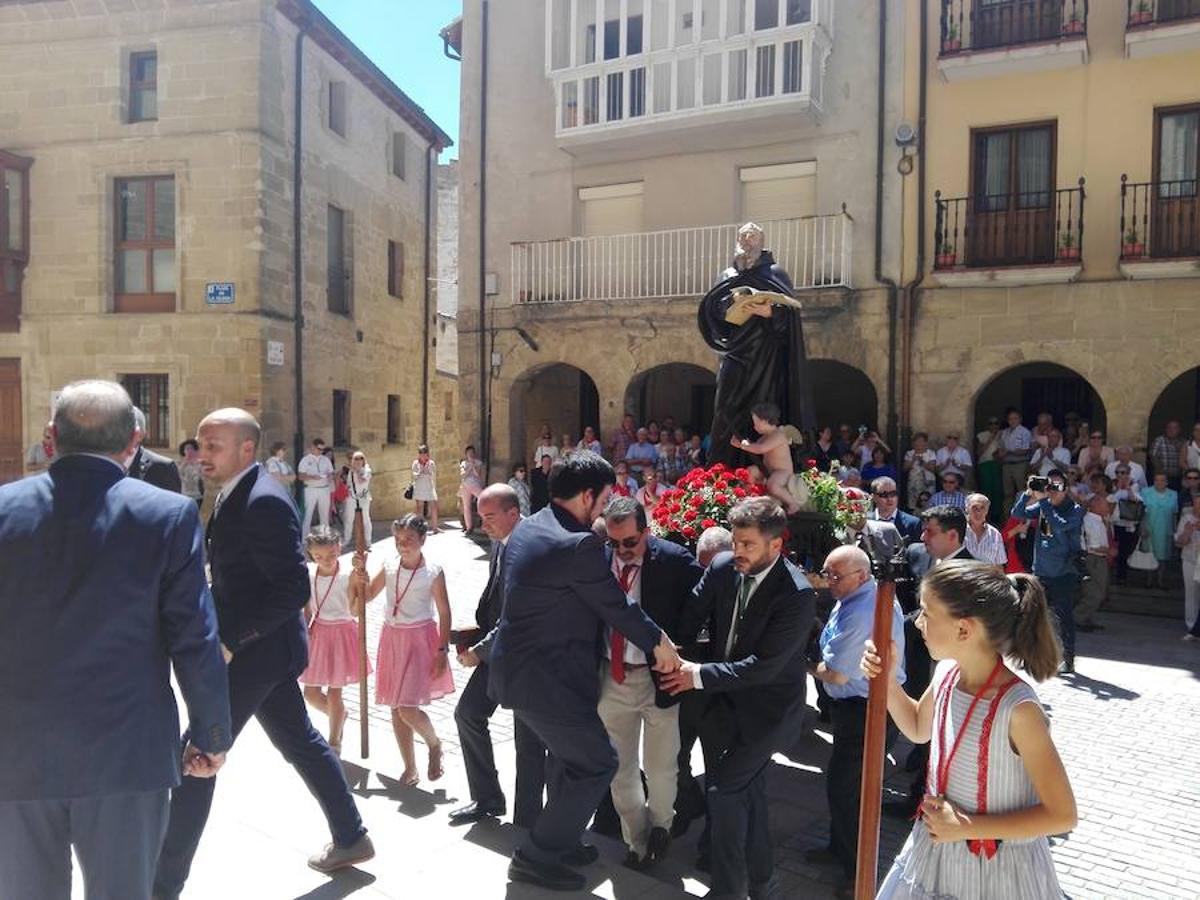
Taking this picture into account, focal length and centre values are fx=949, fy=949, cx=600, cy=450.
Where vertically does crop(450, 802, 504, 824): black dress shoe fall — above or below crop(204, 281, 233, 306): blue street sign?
below

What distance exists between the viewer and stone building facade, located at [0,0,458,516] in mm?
17250

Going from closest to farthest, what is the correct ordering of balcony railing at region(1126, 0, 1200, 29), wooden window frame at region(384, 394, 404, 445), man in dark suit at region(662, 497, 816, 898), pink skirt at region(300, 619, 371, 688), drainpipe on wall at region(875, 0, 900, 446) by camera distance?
man in dark suit at region(662, 497, 816, 898) → pink skirt at region(300, 619, 371, 688) → balcony railing at region(1126, 0, 1200, 29) → drainpipe on wall at region(875, 0, 900, 446) → wooden window frame at region(384, 394, 404, 445)

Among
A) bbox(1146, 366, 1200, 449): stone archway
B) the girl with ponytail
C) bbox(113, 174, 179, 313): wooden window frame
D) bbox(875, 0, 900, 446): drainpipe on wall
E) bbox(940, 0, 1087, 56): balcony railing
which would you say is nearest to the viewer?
the girl with ponytail

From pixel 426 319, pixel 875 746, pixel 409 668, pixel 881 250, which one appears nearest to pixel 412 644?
pixel 409 668

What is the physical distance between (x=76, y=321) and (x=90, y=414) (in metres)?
17.2

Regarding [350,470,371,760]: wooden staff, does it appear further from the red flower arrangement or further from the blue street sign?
the blue street sign

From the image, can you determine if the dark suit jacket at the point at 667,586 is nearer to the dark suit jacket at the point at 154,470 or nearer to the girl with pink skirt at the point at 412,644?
the girl with pink skirt at the point at 412,644

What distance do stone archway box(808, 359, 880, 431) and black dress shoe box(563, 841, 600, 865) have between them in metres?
14.2

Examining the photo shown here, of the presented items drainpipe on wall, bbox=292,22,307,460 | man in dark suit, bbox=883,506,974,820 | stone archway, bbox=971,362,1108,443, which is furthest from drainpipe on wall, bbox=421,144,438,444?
man in dark suit, bbox=883,506,974,820

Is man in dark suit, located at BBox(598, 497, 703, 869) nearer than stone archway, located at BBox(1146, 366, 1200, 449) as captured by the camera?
Yes

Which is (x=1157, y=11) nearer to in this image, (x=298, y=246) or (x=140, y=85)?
Result: (x=298, y=246)

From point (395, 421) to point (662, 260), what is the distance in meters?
9.41

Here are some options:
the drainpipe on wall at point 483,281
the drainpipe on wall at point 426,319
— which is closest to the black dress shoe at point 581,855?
the drainpipe on wall at point 483,281

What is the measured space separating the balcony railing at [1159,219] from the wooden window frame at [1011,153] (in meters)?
0.96
